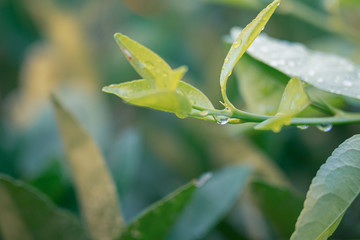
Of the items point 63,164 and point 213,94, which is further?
point 213,94

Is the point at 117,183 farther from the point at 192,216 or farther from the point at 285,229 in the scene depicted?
the point at 285,229

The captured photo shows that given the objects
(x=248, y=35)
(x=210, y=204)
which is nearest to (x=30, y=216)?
(x=210, y=204)

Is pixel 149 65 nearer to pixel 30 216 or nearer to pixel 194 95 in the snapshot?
pixel 194 95

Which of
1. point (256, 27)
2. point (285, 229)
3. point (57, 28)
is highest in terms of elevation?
point (256, 27)

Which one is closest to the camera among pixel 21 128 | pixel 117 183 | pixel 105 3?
pixel 117 183

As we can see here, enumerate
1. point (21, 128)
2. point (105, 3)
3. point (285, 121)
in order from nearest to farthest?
point (285, 121) → point (21, 128) → point (105, 3)

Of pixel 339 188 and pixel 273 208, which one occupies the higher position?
pixel 339 188

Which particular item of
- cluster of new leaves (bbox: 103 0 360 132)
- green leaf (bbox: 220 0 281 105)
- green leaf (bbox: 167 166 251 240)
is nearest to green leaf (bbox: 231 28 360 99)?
cluster of new leaves (bbox: 103 0 360 132)

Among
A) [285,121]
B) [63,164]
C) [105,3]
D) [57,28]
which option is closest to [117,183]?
[63,164]
